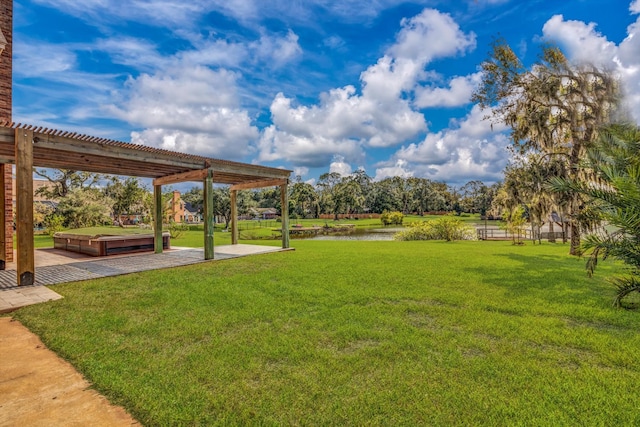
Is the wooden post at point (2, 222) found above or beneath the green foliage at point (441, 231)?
above

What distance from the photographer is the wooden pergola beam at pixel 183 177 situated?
9.87 metres

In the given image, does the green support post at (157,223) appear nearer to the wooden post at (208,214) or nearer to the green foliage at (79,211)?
the wooden post at (208,214)

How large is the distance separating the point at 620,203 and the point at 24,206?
10.5 meters

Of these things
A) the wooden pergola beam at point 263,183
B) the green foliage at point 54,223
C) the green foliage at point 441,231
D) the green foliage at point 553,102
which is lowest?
the green foliage at point 441,231

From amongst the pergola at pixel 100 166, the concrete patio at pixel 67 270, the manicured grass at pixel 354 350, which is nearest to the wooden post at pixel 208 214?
the pergola at pixel 100 166

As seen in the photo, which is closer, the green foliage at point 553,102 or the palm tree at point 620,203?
the palm tree at point 620,203

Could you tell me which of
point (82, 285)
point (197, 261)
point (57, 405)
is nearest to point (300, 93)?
point (197, 261)

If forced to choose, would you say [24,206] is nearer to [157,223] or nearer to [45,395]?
[157,223]

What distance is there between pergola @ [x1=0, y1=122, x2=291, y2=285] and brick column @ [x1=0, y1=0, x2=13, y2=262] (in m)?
0.16

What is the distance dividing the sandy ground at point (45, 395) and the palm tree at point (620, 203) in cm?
621

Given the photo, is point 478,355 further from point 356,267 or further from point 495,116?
point 495,116

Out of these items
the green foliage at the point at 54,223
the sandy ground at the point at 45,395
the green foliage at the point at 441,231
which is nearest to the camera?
the sandy ground at the point at 45,395

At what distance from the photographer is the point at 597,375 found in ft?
8.67

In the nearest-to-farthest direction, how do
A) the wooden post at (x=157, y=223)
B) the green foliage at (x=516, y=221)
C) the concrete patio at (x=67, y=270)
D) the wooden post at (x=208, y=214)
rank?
the concrete patio at (x=67, y=270)
the wooden post at (x=208, y=214)
the wooden post at (x=157, y=223)
the green foliage at (x=516, y=221)
